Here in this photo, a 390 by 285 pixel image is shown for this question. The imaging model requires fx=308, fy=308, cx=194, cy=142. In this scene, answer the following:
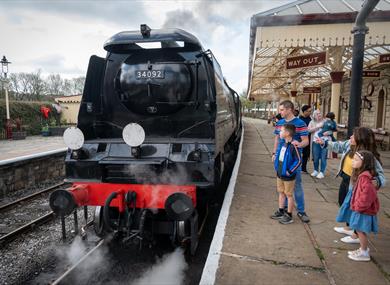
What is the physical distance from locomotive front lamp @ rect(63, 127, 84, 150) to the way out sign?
18.4 feet

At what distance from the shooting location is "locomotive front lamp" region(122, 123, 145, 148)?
344 centimetres

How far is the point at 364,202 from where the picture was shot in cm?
298

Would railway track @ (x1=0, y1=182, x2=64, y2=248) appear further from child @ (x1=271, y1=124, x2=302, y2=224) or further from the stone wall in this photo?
child @ (x1=271, y1=124, x2=302, y2=224)

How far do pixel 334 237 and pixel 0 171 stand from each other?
688 centimetres

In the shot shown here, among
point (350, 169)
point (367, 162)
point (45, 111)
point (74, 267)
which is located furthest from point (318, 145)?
point (45, 111)

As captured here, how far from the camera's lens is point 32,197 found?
22.6ft

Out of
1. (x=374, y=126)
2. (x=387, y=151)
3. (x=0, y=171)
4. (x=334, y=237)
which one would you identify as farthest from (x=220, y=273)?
(x=374, y=126)

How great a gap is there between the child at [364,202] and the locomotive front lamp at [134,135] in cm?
226

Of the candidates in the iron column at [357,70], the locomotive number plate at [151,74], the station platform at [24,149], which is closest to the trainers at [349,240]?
the iron column at [357,70]

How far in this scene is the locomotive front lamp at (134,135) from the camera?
136 inches

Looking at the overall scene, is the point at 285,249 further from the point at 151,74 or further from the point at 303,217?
the point at 151,74

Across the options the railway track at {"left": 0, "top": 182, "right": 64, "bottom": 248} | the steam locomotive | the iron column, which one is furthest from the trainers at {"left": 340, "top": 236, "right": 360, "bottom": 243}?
the railway track at {"left": 0, "top": 182, "right": 64, "bottom": 248}

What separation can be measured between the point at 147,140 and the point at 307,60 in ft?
16.6

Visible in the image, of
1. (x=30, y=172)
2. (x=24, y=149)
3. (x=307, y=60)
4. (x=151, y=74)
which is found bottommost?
(x=24, y=149)
